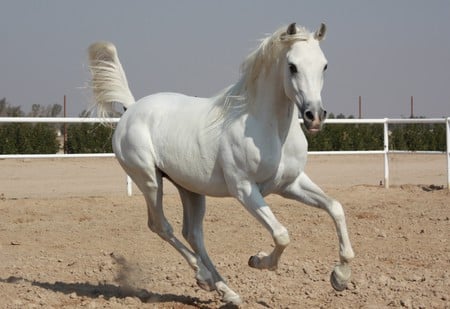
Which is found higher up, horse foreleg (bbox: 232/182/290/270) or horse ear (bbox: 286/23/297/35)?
horse ear (bbox: 286/23/297/35)

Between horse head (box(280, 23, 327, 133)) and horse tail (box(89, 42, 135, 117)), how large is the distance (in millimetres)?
2204

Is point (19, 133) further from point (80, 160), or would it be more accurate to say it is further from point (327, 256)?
point (327, 256)

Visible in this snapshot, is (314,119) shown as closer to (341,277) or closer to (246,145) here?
(246,145)

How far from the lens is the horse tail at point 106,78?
6684 mm

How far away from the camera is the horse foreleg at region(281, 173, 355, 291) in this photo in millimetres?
4996

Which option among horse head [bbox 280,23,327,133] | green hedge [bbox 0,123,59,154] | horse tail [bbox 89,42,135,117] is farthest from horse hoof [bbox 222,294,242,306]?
green hedge [bbox 0,123,59,154]

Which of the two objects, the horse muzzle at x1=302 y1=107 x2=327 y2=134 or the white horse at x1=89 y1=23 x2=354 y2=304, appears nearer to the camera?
the horse muzzle at x1=302 y1=107 x2=327 y2=134

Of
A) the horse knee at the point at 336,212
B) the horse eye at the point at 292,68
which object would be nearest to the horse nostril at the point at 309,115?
the horse eye at the point at 292,68

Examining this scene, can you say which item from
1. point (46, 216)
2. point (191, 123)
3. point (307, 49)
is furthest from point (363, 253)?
point (46, 216)

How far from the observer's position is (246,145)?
16.3 ft

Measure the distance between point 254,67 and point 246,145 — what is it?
1.98 ft

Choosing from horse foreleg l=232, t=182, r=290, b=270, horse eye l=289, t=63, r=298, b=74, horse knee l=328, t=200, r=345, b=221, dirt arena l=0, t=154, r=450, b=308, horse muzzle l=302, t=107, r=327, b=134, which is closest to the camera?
horse muzzle l=302, t=107, r=327, b=134

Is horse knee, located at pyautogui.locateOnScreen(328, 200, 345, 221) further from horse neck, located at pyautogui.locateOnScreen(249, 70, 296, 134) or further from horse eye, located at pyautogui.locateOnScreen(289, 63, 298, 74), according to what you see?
horse eye, located at pyautogui.locateOnScreen(289, 63, 298, 74)

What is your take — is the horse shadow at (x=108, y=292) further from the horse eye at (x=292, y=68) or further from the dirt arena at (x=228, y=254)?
the horse eye at (x=292, y=68)
